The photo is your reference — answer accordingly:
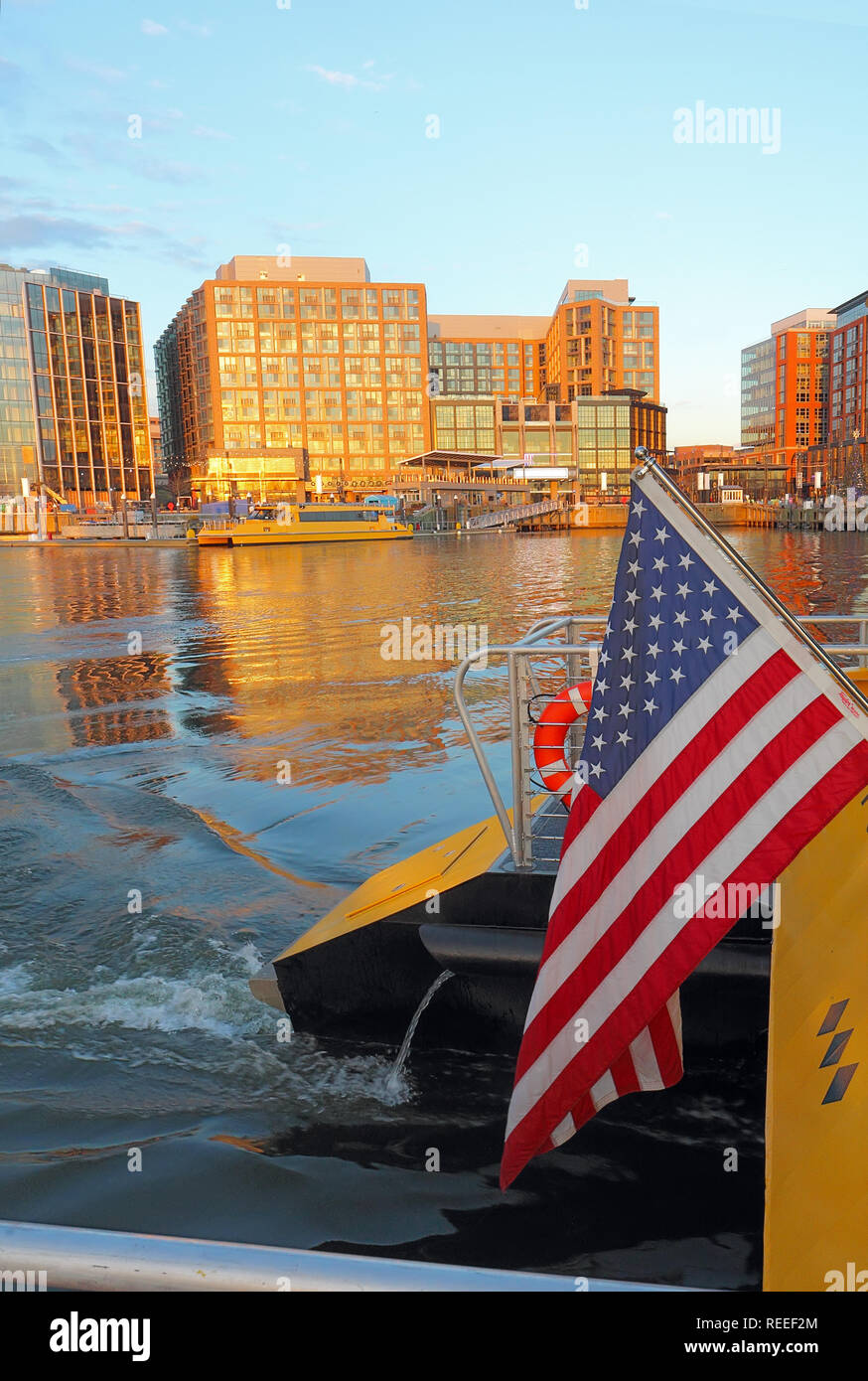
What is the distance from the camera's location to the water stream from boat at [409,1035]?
5688mm

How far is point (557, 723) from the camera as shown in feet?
18.9

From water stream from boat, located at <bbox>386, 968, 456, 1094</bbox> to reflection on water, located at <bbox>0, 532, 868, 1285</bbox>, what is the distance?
3.0 inches

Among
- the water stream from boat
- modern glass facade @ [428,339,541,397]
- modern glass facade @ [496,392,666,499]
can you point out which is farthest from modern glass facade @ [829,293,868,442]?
the water stream from boat

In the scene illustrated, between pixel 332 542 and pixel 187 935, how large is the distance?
89.6 metres

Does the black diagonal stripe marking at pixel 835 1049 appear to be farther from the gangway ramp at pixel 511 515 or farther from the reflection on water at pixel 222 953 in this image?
the gangway ramp at pixel 511 515

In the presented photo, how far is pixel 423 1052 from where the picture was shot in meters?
5.95

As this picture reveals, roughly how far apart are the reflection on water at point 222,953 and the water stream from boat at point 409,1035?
8 centimetres

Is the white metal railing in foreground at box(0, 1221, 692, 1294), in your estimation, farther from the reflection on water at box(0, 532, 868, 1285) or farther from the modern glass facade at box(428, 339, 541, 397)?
the modern glass facade at box(428, 339, 541, 397)

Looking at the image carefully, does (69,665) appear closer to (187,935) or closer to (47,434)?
(187,935)

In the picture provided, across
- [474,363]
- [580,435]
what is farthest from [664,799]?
[474,363]

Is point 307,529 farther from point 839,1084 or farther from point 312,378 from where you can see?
point 839,1084

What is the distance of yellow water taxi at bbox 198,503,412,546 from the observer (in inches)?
3632

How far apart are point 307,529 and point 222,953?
89389mm
